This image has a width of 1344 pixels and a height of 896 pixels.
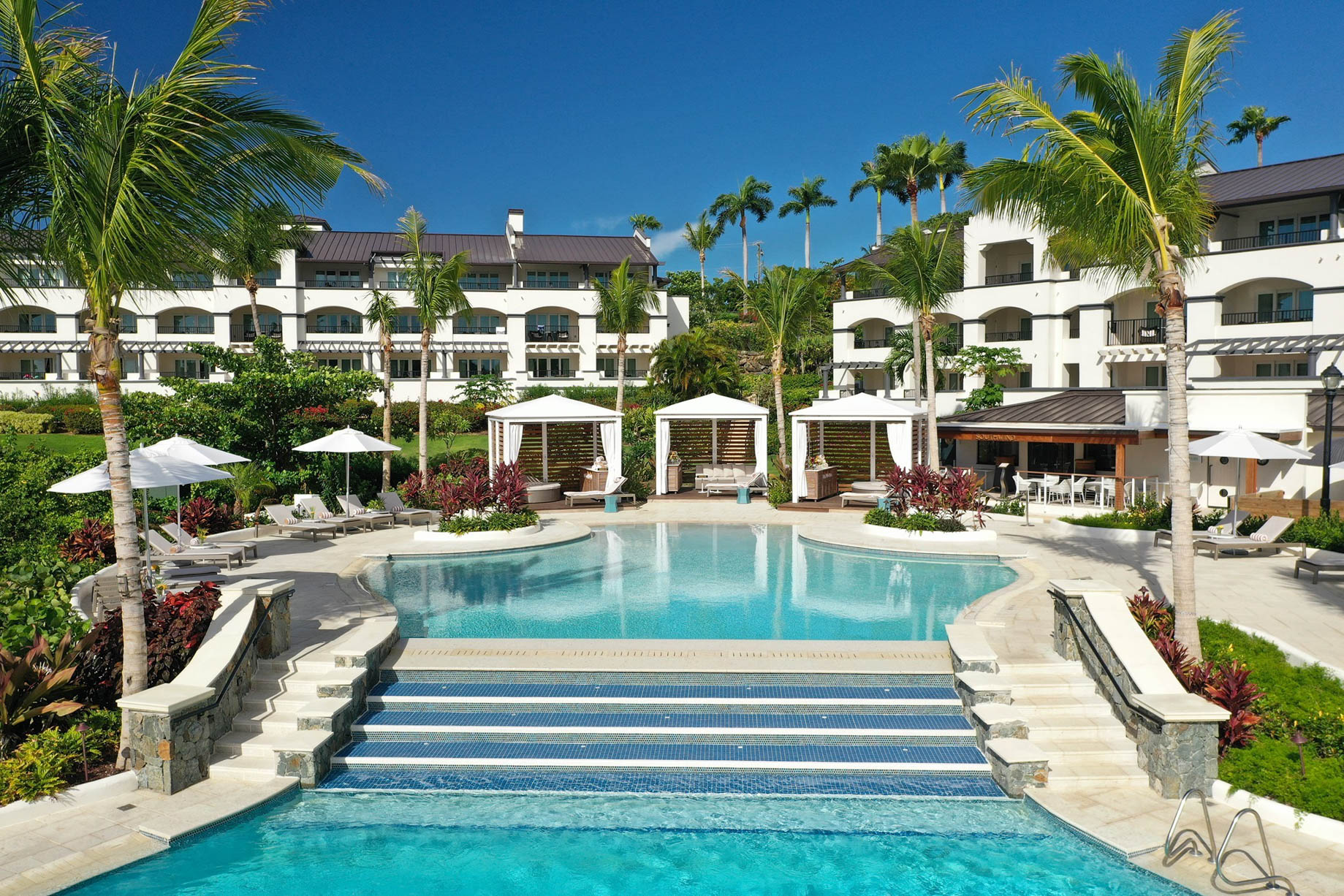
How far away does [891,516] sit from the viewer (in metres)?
17.5

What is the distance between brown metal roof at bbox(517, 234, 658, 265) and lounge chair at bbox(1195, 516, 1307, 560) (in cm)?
3856

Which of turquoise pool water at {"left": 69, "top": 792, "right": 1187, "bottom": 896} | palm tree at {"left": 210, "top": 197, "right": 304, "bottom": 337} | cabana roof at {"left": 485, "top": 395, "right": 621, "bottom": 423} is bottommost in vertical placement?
turquoise pool water at {"left": 69, "top": 792, "right": 1187, "bottom": 896}

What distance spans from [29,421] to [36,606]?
3375cm

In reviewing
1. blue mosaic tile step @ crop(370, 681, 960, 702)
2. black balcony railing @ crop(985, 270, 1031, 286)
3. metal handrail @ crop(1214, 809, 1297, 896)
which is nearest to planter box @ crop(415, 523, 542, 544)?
blue mosaic tile step @ crop(370, 681, 960, 702)

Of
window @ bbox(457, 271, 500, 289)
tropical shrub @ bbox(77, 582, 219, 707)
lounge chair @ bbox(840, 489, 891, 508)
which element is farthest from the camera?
window @ bbox(457, 271, 500, 289)

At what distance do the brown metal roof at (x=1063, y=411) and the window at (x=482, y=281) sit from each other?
103 feet

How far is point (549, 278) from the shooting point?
51156 mm

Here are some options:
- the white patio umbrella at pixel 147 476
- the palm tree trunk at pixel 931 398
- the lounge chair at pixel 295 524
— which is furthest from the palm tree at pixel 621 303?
the white patio umbrella at pixel 147 476

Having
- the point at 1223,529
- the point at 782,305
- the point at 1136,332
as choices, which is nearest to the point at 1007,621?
the point at 1223,529

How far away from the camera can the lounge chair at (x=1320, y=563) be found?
40.7 ft

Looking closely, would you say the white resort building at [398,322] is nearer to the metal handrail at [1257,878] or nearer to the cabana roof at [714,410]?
the cabana roof at [714,410]

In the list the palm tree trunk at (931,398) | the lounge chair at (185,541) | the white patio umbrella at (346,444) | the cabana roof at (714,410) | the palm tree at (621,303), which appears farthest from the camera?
the palm tree at (621,303)

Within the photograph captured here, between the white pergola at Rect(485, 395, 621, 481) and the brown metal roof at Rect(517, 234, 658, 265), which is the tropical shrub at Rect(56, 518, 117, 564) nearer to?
the white pergola at Rect(485, 395, 621, 481)

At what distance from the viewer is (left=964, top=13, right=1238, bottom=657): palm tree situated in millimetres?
8180
